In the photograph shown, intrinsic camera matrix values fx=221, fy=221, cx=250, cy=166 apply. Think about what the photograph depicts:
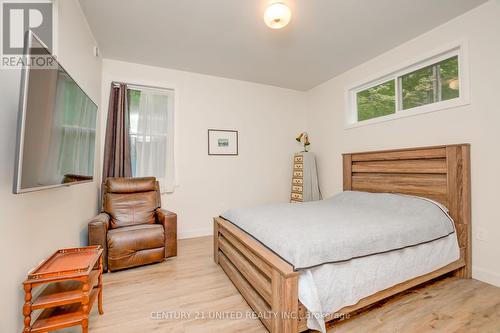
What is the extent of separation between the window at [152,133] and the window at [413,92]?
9.65 feet

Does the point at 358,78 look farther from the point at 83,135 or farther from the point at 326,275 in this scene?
the point at 83,135

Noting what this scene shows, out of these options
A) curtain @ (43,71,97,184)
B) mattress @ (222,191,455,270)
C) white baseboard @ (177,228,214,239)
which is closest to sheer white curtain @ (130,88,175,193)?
white baseboard @ (177,228,214,239)

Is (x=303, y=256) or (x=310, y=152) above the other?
(x=310, y=152)

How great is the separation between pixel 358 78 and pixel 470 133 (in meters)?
1.68

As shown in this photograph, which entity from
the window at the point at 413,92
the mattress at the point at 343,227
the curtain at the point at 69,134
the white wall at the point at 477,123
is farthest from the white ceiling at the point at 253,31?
the mattress at the point at 343,227

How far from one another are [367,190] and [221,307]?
2.45 metres

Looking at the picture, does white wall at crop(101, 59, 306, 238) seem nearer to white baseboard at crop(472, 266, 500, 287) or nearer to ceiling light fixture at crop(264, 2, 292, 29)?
ceiling light fixture at crop(264, 2, 292, 29)

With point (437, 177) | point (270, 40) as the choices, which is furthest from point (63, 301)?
point (437, 177)

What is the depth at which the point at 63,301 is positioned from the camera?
4.09ft

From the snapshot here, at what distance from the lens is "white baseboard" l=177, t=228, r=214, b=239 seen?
137 inches

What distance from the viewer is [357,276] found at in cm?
151

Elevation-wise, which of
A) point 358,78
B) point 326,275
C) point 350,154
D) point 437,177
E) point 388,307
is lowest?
point 388,307

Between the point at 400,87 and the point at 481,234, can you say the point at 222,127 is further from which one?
the point at 481,234

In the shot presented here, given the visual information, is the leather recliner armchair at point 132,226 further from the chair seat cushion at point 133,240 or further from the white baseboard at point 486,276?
the white baseboard at point 486,276
